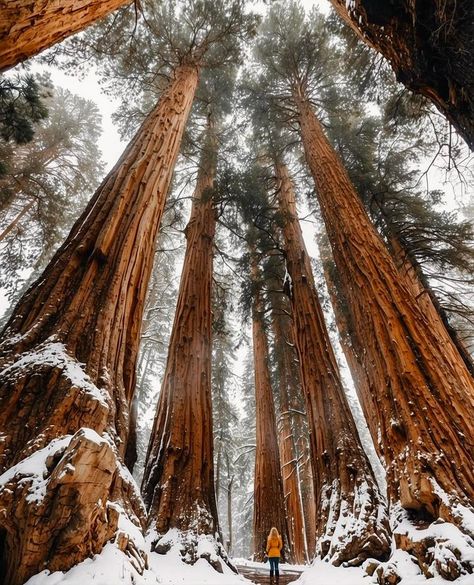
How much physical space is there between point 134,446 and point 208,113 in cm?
1013

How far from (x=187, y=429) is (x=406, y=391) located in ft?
8.98

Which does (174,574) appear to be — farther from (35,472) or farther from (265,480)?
(265,480)

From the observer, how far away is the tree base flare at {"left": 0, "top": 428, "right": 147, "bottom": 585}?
1269 millimetres

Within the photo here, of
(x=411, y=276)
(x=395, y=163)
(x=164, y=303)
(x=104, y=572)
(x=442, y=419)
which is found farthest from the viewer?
(x=164, y=303)

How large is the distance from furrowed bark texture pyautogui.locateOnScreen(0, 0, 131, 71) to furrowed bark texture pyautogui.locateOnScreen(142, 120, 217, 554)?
3940 millimetres

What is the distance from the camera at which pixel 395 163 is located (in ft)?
30.4

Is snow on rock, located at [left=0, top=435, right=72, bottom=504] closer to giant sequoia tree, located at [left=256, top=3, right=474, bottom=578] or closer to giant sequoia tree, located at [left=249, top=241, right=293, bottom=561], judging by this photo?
giant sequoia tree, located at [left=256, top=3, right=474, bottom=578]

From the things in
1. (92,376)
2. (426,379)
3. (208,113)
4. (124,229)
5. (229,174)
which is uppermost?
(208,113)

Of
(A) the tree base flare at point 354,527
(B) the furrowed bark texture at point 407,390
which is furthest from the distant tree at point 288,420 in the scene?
(A) the tree base flare at point 354,527

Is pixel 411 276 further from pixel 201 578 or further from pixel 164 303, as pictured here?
pixel 164 303

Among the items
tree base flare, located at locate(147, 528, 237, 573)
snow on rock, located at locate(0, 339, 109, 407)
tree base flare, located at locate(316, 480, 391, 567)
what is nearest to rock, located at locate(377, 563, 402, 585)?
tree base flare, located at locate(316, 480, 391, 567)

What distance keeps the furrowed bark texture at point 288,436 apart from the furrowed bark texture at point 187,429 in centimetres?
385

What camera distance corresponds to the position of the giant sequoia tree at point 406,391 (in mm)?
2455

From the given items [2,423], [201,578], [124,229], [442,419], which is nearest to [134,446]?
[201,578]
